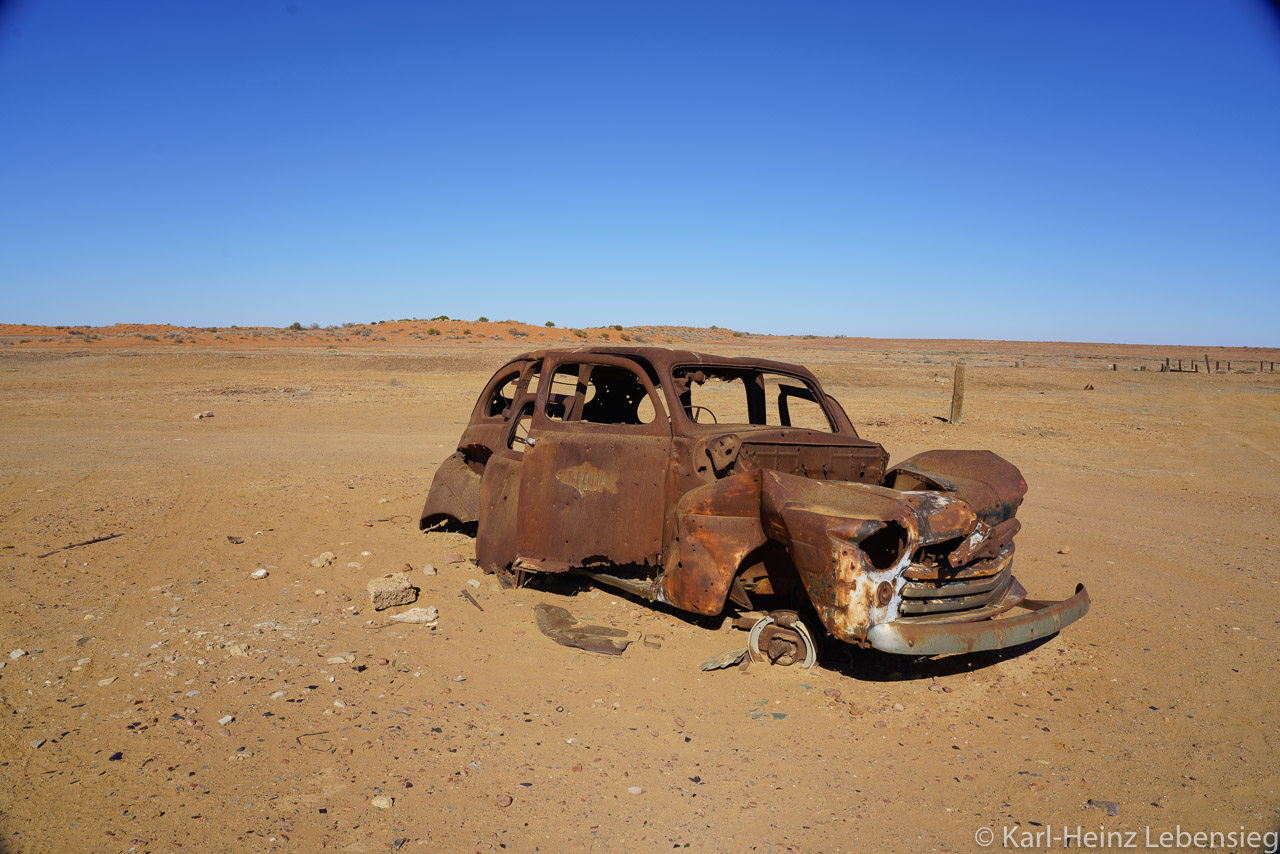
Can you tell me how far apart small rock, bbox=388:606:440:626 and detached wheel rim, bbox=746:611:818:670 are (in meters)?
2.07

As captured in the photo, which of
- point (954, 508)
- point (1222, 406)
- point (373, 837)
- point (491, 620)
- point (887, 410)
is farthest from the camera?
Result: point (1222, 406)

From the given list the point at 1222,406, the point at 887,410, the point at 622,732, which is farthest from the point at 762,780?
the point at 1222,406

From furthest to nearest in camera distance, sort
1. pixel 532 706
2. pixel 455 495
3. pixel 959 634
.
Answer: pixel 455 495 < pixel 532 706 < pixel 959 634

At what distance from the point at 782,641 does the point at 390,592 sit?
261 cm

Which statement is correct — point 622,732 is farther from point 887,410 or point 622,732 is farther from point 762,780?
point 887,410

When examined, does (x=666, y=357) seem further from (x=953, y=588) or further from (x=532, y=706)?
(x=532, y=706)

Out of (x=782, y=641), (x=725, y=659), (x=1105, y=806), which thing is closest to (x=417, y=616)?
(x=725, y=659)

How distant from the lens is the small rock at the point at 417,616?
15.8 ft

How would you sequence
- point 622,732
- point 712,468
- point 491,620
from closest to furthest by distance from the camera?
point 622,732 < point 712,468 < point 491,620

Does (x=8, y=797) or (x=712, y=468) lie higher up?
(x=712, y=468)

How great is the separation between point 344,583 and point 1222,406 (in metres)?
24.4

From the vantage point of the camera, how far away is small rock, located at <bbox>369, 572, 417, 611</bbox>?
499cm

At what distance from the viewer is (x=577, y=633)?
4719 millimetres

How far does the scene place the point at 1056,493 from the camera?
943cm
